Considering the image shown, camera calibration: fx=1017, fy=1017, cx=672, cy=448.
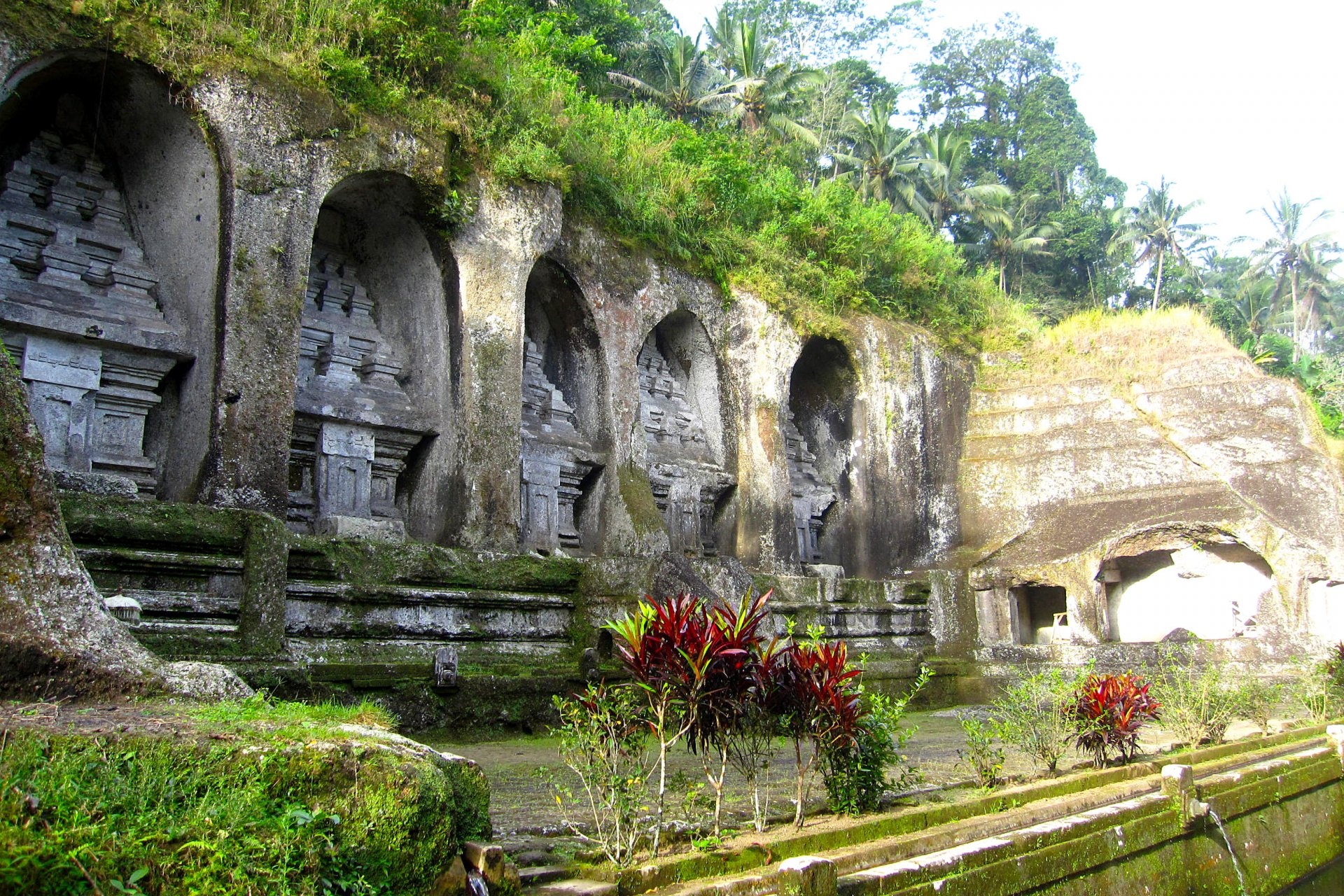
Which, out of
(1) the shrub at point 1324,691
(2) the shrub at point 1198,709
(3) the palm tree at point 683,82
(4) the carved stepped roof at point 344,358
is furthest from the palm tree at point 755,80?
(2) the shrub at point 1198,709

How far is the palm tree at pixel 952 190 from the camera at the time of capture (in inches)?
1260

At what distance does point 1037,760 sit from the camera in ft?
19.0

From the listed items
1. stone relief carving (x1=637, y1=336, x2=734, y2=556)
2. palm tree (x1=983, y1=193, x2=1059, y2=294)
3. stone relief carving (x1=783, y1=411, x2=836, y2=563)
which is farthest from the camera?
palm tree (x1=983, y1=193, x2=1059, y2=294)

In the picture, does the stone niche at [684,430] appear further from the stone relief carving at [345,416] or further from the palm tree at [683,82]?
the palm tree at [683,82]

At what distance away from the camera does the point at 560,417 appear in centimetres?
1122

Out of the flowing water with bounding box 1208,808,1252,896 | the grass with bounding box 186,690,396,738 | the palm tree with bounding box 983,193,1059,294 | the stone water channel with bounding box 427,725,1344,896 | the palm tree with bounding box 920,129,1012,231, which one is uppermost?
the palm tree with bounding box 920,129,1012,231

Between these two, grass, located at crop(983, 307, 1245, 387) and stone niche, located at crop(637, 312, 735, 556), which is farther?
grass, located at crop(983, 307, 1245, 387)

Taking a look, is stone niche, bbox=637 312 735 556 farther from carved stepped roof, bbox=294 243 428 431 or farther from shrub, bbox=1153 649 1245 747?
shrub, bbox=1153 649 1245 747

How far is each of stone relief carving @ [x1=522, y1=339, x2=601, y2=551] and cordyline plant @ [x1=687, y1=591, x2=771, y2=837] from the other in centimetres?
647

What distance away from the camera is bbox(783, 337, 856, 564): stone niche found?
45.8ft

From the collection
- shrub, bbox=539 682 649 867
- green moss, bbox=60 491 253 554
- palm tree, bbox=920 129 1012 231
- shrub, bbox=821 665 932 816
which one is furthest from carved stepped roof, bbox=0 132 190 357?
palm tree, bbox=920 129 1012 231

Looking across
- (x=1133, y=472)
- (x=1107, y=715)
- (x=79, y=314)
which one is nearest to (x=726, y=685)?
(x=1107, y=715)

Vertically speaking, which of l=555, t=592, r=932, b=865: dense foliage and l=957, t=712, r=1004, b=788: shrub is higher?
l=555, t=592, r=932, b=865: dense foliage

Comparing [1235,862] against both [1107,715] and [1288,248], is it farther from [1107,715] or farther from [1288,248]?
[1288,248]
